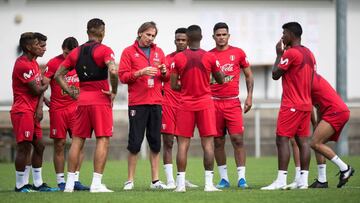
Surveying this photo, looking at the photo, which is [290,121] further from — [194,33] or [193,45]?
[194,33]

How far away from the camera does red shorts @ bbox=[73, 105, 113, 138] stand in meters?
17.9

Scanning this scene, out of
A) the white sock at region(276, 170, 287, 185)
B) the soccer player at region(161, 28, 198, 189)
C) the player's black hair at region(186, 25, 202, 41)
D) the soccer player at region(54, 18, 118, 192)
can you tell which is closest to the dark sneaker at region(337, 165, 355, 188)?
the white sock at region(276, 170, 287, 185)

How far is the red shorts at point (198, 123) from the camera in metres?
18.1

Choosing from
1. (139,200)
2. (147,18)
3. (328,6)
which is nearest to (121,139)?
(147,18)

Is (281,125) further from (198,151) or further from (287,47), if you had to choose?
(198,151)

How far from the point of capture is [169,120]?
2039cm

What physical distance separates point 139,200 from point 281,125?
3.08 meters

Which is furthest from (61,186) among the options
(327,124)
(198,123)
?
(327,124)

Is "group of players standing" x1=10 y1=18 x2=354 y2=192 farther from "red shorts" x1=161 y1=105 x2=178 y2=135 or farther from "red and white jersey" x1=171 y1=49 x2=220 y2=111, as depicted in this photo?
"red shorts" x1=161 y1=105 x2=178 y2=135

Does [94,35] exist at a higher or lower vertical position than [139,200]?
higher

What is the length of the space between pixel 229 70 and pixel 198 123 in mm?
2002

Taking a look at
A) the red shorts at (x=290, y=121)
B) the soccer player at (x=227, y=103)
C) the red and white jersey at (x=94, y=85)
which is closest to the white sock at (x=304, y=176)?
the red shorts at (x=290, y=121)

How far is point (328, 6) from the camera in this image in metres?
36.1

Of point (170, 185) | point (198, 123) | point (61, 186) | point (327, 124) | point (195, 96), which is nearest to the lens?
point (195, 96)
